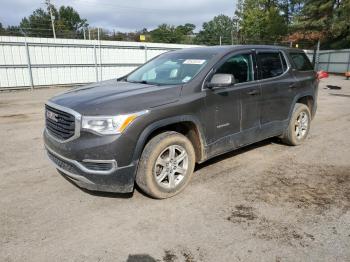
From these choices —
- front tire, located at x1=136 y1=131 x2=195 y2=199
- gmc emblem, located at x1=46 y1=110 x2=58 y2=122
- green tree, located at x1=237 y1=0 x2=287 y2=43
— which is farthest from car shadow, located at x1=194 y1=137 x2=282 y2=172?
green tree, located at x1=237 y1=0 x2=287 y2=43

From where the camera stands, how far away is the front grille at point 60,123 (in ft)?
10.9

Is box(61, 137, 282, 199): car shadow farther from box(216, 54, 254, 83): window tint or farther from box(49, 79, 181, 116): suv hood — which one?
→ box(216, 54, 254, 83): window tint

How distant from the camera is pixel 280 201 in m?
3.66

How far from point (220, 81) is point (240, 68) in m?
0.84

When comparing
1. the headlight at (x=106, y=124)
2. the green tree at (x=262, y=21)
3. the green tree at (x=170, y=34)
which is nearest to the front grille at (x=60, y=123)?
the headlight at (x=106, y=124)

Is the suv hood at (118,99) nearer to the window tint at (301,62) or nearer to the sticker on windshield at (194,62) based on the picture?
the sticker on windshield at (194,62)

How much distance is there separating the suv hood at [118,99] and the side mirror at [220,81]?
Result: 47 cm

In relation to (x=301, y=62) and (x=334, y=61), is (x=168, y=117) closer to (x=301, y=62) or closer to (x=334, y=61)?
(x=301, y=62)

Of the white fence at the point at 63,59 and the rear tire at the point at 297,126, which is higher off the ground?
the white fence at the point at 63,59

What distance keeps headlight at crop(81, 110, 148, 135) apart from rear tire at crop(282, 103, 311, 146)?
351cm

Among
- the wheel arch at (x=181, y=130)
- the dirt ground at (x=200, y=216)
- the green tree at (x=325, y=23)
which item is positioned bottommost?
the dirt ground at (x=200, y=216)

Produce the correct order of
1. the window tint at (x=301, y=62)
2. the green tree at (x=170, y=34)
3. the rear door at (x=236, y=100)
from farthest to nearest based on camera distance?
the green tree at (x=170, y=34), the window tint at (x=301, y=62), the rear door at (x=236, y=100)

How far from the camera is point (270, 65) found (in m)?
5.05

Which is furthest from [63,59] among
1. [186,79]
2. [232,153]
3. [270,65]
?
[186,79]
